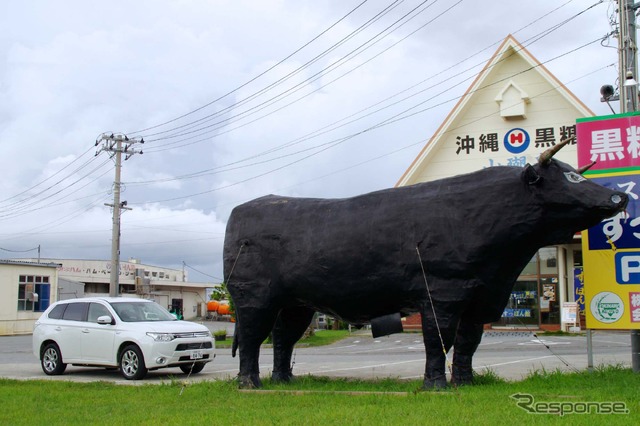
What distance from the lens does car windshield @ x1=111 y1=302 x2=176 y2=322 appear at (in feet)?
43.8

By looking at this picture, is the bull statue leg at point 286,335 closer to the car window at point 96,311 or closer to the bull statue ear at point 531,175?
the bull statue ear at point 531,175

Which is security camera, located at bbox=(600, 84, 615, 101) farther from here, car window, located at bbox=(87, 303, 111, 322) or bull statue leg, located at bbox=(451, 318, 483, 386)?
car window, located at bbox=(87, 303, 111, 322)

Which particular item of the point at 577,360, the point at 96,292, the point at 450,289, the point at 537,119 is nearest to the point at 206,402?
the point at 450,289

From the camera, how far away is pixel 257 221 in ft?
31.0

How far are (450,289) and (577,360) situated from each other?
24.0 ft

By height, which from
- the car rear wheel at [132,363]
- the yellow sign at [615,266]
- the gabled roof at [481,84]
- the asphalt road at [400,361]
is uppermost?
the gabled roof at [481,84]

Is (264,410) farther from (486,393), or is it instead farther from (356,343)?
(356,343)

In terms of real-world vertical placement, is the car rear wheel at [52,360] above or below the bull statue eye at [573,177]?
below

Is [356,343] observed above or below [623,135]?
below

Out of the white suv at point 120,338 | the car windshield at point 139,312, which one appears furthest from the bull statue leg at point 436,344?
the car windshield at point 139,312

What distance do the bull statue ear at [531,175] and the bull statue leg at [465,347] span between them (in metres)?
1.97

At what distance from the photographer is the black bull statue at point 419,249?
25.3 feet

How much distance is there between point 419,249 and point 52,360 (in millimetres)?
9098

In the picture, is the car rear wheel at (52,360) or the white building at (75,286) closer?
the car rear wheel at (52,360)
